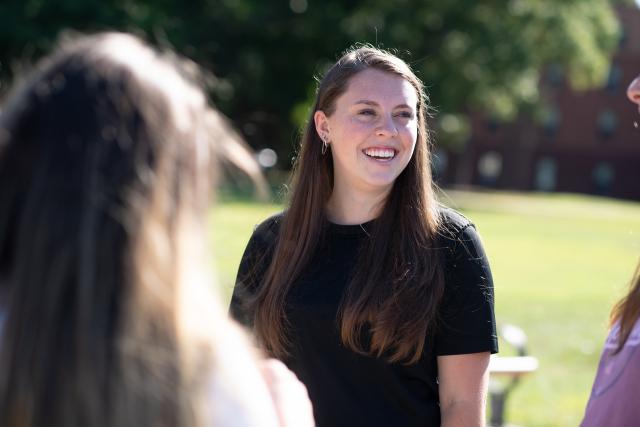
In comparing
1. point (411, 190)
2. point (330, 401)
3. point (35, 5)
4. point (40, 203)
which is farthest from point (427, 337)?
point (35, 5)

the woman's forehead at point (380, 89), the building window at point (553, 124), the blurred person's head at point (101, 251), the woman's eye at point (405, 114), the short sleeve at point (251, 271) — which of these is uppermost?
the building window at point (553, 124)

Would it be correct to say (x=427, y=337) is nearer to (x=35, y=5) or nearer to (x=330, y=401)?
(x=330, y=401)

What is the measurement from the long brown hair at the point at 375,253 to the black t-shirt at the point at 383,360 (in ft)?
0.15

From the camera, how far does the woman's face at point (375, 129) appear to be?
10.3 feet

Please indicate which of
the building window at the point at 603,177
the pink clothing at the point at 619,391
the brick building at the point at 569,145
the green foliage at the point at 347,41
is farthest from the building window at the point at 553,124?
the pink clothing at the point at 619,391

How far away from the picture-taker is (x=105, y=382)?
1.24m

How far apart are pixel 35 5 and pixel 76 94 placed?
2862 centimetres

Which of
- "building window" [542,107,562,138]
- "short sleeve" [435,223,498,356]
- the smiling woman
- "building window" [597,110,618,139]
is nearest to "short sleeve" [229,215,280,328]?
the smiling woman

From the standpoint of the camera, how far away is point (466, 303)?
284cm

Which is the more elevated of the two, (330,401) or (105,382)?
(105,382)

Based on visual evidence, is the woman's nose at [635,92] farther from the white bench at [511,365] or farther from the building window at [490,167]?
the building window at [490,167]

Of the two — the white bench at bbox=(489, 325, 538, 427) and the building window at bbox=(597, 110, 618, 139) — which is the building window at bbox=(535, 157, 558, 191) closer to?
the building window at bbox=(597, 110, 618, 139)

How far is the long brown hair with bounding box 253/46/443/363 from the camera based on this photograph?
2830 mm

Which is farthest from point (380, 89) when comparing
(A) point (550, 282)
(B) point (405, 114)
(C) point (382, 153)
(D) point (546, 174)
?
(D) point (546, 174)
